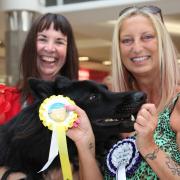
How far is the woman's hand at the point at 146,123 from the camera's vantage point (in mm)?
1740

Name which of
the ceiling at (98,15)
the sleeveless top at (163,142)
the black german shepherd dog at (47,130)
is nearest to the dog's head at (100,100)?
the black german shepherd dog at (47,130)

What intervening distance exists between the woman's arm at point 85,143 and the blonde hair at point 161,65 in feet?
1.23

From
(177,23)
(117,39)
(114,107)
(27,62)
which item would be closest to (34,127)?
(114,107)

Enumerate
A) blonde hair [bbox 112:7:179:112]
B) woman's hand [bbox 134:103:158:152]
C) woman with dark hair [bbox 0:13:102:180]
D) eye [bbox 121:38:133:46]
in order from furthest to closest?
woman with dark hair [bbox 0:13:102:180] < eye [bbox 121:38:133:46] < blonde hair [bbox 112:7:179:112] < woman's hand [bbox 134:103:158:152]

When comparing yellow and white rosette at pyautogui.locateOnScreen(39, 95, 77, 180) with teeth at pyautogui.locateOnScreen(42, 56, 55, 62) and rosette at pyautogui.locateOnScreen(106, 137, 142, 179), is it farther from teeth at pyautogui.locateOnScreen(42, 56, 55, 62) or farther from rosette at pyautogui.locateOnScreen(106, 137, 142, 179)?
teeth at pyautogui.locateOnScreen(42, 56, 55, 62)

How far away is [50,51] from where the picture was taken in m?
2.67

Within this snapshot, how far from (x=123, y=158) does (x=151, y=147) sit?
8.9 inches

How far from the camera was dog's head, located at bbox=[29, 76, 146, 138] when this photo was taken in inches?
72.0

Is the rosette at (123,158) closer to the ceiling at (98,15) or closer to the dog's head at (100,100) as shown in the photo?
the dog's head at (100,100)

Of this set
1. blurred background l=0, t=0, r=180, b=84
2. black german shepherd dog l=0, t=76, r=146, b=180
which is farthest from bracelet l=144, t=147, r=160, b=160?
blurred background l=0, t=0, r=180, b=84

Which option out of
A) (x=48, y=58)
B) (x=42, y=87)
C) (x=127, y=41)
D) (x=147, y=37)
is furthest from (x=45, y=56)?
(x=42, y=87)

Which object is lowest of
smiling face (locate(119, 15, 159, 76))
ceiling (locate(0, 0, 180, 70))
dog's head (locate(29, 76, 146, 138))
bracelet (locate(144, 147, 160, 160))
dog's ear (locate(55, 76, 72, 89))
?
ceiling (locate(0, 0, 180, 70))

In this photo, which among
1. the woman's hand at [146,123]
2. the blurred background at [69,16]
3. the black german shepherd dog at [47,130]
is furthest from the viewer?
the blurred background at [69,16]

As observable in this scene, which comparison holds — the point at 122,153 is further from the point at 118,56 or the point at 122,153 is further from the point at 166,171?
the point at 118,56
